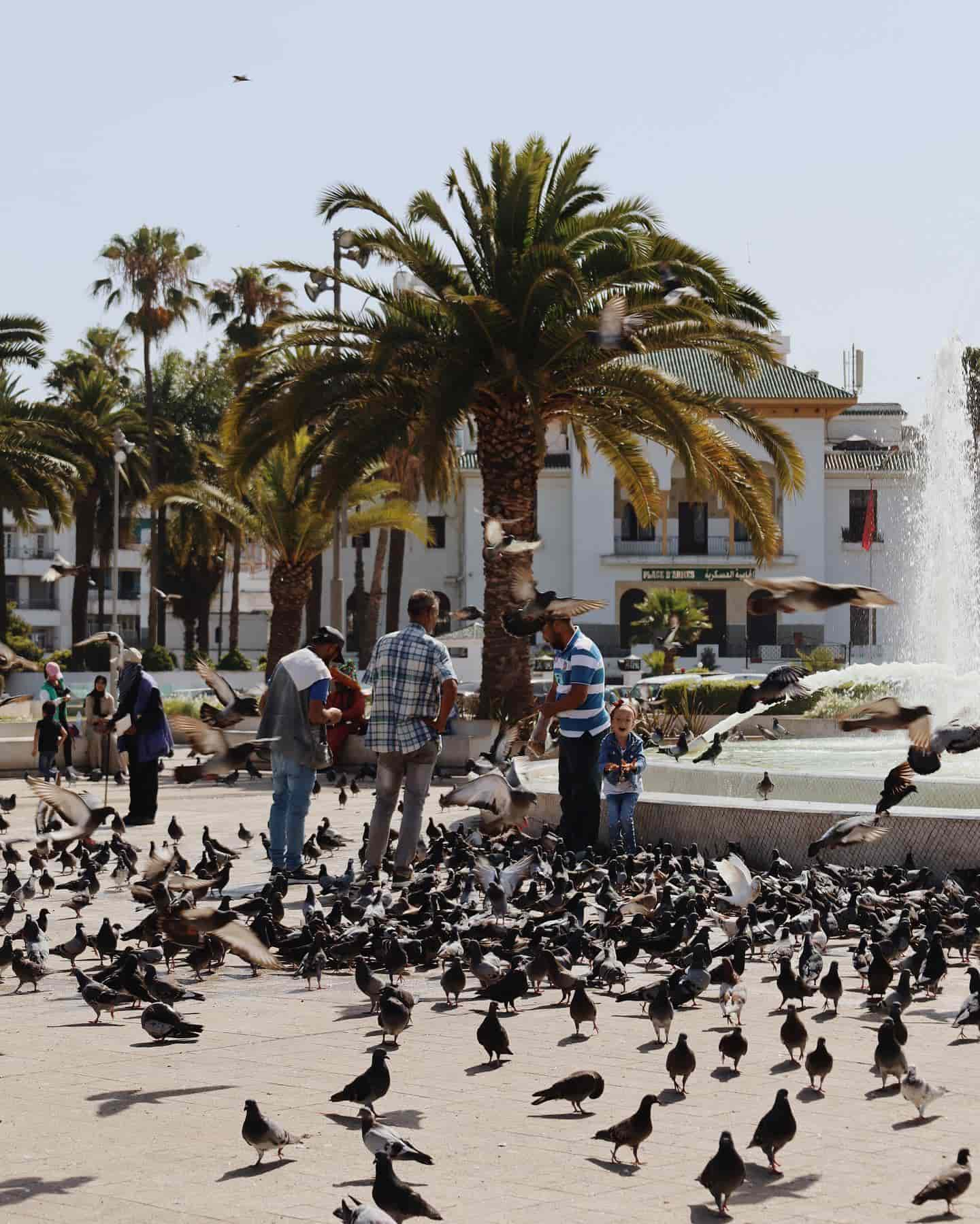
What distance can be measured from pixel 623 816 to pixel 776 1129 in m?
7.19

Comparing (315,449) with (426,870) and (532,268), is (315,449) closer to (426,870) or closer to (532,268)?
(532,268)

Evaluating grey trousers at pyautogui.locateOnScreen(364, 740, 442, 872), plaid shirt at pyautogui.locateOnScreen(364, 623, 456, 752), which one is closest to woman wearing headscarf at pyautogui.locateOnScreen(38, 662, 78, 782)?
grey trousers at pyautogui.locateOnScreen(364, 740, 442, 872)

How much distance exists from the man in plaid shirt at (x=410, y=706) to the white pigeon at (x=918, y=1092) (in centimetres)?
552

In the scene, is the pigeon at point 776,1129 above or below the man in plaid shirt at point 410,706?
below

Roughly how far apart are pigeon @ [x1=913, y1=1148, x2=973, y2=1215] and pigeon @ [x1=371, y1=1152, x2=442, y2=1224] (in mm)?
1230

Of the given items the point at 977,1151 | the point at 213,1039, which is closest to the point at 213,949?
the point at 213,1039

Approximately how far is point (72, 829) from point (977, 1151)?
23.6 feet

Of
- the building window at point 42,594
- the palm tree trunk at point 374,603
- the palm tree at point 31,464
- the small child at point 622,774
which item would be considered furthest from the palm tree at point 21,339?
the building window at point 42,594

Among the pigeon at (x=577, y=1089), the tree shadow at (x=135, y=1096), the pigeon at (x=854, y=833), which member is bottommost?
the tree shadow at (x=135, y=1096)

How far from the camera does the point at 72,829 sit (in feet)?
35.9

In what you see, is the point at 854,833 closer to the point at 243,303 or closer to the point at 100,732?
the point at 100,732

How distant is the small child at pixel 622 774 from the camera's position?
1188 cm

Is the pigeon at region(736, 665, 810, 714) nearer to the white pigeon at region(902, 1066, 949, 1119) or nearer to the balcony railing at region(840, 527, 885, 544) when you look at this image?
the white pigeon at region(902, 1066, 949, 1119)

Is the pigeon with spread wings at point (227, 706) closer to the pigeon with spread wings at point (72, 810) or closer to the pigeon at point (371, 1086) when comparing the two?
the pigeon with spread wings at point (72, 810)
